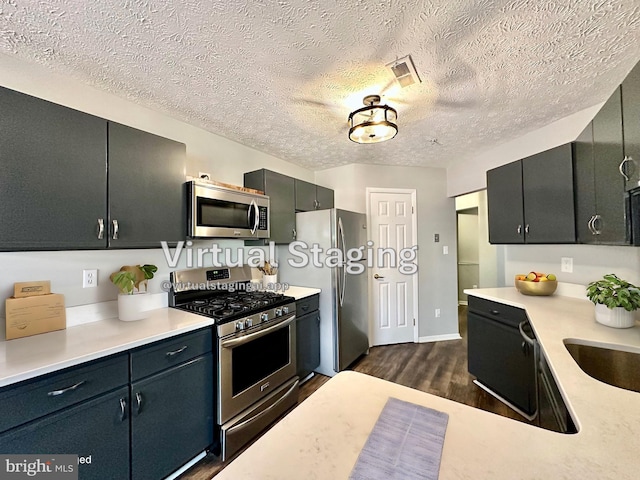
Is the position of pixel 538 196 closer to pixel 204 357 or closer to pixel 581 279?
pixel 581 279

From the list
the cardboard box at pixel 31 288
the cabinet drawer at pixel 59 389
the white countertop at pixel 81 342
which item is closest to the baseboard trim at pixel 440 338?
the white countertop at pixel 81 342

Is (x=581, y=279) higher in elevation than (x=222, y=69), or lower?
lower

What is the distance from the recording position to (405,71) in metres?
1.52

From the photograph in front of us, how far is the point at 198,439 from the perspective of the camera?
1.61 metres

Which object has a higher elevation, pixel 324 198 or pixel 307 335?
pixel 324 198

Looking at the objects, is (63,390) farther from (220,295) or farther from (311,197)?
(311,197)

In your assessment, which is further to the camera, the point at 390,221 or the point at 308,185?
the point at 390,221

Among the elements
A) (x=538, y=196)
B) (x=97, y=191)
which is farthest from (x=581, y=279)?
(x=97, y=191)

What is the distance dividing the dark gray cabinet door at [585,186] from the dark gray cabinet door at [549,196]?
0.11 ft

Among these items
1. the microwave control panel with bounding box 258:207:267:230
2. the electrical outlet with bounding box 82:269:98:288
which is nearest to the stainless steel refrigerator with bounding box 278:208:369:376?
the microwave control panel with bounding box 258:207:267:230

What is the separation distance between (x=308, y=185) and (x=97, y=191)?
2008 mm

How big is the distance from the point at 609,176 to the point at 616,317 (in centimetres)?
76

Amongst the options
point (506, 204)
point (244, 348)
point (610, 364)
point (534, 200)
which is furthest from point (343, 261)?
point (610, 364)

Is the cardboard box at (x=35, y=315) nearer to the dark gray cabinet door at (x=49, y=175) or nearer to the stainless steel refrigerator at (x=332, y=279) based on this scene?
the dark gray cabinet door at (x=49, y=175)
